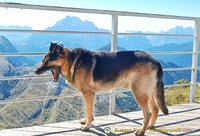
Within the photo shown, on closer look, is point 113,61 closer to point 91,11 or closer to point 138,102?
point 138,102

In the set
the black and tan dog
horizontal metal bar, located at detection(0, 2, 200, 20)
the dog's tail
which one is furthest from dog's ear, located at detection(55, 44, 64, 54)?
the dog's tail

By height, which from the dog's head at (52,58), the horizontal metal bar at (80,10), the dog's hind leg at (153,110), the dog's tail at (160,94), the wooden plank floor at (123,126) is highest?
the horizontal metal bar at (80,10)

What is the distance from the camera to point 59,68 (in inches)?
107

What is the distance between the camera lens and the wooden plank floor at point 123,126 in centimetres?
278

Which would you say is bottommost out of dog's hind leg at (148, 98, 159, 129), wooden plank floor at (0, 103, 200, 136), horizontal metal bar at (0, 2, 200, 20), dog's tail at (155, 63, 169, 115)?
wooden plank floor at (0, 103, 200, 136)

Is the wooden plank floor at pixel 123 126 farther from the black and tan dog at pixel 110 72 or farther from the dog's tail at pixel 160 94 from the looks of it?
the dog's tail at pixel 160 94

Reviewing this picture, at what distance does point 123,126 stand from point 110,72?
3.07 feet

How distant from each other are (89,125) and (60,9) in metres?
1.81

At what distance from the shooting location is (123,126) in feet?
9.96

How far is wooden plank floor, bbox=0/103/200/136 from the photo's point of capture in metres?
2.78

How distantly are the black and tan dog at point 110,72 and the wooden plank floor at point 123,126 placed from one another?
22 cm

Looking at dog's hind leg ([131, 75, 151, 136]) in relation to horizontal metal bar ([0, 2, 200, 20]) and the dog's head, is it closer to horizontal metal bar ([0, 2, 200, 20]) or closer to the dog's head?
the dog's head

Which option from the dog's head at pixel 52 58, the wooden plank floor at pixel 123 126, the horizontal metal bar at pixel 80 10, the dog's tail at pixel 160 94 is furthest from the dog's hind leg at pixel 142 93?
the horizontal metal bar at pixel 80 10

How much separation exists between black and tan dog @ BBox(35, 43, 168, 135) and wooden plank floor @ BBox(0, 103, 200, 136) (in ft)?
0.71
